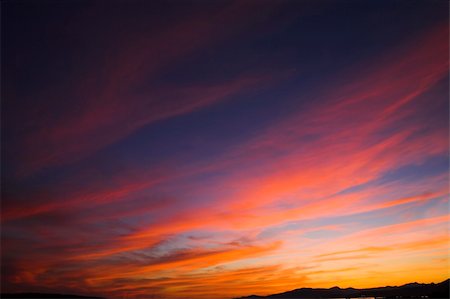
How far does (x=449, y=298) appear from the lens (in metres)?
128

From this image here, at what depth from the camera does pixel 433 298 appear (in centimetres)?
14350

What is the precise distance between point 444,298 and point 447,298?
1.03 meters

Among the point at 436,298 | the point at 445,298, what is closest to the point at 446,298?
the point at 445,298

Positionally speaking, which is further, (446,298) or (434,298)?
(434,298)

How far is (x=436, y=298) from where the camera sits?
13850 cm

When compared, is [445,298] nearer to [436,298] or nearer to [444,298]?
[444,298]

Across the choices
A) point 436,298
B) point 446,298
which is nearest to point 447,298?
point 446,298

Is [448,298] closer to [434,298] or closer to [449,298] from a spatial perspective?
[449,298]

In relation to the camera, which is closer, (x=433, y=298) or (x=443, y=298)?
(x=443, y=298)

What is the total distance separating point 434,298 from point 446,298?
18073 millimetres

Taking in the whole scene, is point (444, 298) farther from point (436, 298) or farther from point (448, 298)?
point (436, 298)

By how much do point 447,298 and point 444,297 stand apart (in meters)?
4.77

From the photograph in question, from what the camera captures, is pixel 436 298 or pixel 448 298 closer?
pixel 448 298

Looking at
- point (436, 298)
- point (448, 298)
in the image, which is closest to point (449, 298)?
point (448, 298)
